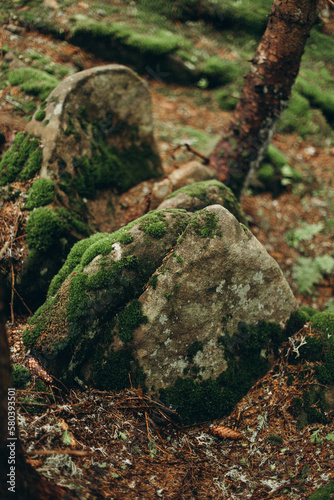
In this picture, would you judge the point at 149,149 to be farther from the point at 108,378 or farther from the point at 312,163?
the point at 312,163

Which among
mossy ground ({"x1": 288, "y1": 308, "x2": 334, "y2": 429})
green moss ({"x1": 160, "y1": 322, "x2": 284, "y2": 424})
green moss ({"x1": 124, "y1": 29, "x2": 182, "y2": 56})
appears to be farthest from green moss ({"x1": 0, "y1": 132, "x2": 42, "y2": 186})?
green moss ({"x1": 124, "y1": 29, "x2": 182, "y2": 56})

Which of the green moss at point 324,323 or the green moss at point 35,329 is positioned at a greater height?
the green moss at point 324,323

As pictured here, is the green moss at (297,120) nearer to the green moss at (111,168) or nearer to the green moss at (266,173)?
the green moss at (266,173)

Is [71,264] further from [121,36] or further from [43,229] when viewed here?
[121,36]

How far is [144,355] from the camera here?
146 inches

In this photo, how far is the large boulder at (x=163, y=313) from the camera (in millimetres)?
3699

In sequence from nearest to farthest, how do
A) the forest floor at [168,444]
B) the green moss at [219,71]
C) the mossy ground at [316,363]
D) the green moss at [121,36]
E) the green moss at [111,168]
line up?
the forest floor at [168,444], the mossy ground at [316,363], the green moss at [111,168], the green moss at [121,36], the green moss at [219,71]

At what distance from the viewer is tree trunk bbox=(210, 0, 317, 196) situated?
5250 mm

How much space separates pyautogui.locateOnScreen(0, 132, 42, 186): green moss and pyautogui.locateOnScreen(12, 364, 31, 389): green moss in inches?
A: 115

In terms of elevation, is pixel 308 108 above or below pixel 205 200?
above

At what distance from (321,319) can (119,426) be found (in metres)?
2.96

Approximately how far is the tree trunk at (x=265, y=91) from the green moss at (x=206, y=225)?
3.37 metres

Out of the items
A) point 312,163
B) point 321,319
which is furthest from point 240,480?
point 312,163

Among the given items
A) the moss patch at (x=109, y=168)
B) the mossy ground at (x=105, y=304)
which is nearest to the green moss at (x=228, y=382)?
the mossy ground at (x=105, y=304)
